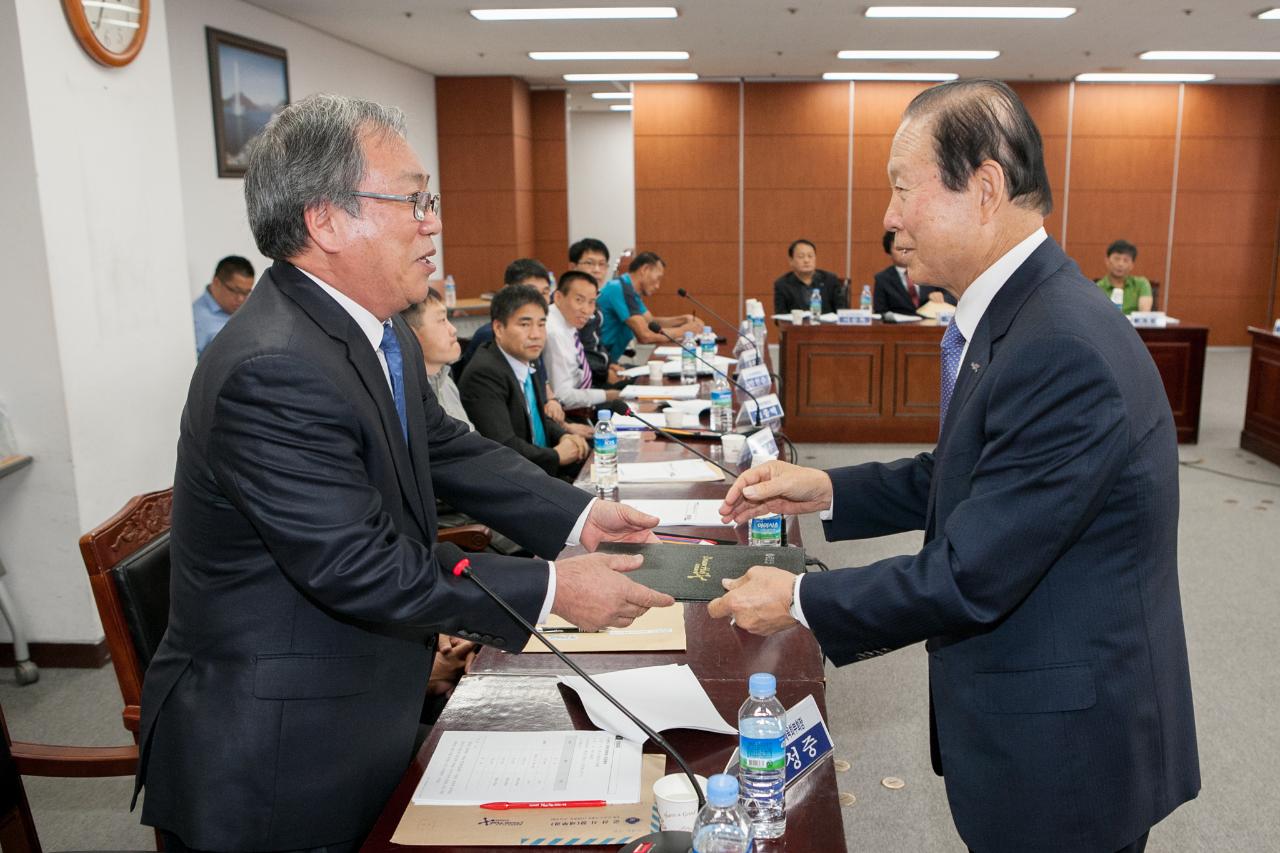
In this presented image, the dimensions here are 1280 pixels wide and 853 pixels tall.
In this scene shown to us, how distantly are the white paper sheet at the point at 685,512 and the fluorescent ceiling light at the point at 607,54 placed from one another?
7.95 m

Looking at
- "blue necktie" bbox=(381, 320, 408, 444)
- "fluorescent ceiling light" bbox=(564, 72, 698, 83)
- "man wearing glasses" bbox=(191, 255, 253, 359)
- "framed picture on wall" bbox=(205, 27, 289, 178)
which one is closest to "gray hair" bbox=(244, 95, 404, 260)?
"blue necktie" bbox=(381, 320, 408, 444)

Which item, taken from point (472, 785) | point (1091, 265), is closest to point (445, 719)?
point (472, 785)

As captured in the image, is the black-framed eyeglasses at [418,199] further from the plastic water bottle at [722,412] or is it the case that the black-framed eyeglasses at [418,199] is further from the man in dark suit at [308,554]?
the plastic water bottle at [722,412]

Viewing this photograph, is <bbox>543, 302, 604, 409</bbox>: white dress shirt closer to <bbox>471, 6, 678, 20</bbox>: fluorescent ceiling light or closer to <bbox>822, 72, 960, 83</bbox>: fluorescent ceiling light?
<bbox>471, 6, 678, 20</bbox>: fluorescent ceiling light

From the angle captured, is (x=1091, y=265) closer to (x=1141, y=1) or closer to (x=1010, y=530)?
(x=1141, y=1)

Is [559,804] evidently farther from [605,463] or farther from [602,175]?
[602,175]

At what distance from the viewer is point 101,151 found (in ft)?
11.7

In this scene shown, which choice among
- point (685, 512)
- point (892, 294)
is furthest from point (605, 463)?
point (892, 294)

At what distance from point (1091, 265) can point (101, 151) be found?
1113 cm

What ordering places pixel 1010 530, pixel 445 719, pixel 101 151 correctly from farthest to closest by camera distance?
pixel 101 151
pixel 445 719
pixel 1010 530

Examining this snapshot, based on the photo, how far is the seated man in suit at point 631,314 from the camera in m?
6.85

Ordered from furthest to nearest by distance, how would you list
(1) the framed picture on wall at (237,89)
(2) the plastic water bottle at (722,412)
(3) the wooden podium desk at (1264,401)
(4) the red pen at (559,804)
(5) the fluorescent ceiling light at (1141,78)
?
1. (5) the fluorescent ceiling light at (1141,78)
2. (1) the framed picture on wall at (237,89)
3. (3) the wooden podium desk at (1264,401)
4. (2) the plastic water bottle at (722,412)
5. (4) the red pen at (559,804)

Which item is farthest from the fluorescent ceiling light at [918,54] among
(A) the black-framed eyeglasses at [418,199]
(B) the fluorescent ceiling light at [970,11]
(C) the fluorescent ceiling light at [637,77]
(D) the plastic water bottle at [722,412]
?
(A) the black-framed eyeglasses at [418,199]

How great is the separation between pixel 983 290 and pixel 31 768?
1.71m
